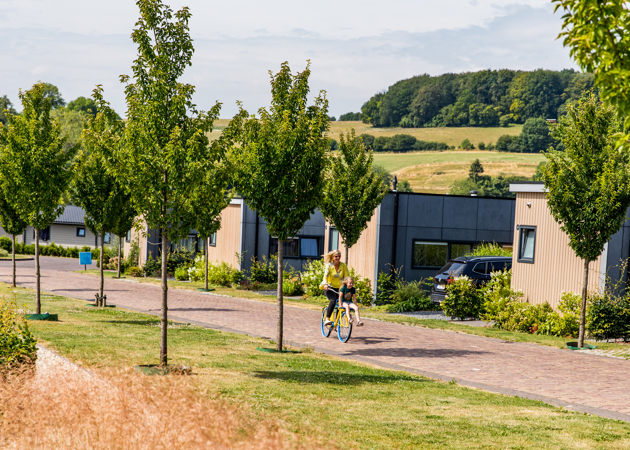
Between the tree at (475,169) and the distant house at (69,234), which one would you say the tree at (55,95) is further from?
the tree at (475,169)

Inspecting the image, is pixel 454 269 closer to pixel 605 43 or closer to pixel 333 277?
pixel 333 277

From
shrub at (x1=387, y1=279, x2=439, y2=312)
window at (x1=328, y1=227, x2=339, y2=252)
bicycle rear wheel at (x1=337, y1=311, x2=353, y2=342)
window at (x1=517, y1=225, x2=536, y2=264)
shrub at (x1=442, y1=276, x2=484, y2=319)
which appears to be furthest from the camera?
window at (x1=328, y1=227, x2=339, y2=252)

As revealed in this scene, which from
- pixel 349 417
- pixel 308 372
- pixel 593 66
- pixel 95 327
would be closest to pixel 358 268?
pixel 95 327

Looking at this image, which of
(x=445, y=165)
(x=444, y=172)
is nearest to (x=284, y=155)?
(x=444, y=172)

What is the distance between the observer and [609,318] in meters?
15.4

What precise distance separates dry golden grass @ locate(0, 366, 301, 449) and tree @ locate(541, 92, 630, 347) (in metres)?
10.8

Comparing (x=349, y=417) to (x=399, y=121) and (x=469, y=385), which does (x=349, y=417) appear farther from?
(x=399, y=121)

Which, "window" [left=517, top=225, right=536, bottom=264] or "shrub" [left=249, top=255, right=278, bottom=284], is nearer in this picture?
"window" [left=517, top=225, right=536, bottom=264]

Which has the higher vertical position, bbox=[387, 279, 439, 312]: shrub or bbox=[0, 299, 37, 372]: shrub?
bbox=[0, 299, 37, 372]: shrub

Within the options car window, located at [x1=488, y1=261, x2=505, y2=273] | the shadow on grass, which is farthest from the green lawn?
car window, located at [x1=488, y1=261, x2=505, y2=273]

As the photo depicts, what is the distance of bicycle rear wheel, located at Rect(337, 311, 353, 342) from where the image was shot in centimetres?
1413

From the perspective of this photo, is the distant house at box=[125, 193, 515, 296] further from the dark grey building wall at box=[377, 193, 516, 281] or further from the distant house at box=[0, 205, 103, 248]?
the distant house at box=[0, 205, 103, 248]

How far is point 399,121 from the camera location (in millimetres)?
127312

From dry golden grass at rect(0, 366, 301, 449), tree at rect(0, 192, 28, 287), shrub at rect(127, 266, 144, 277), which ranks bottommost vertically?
shrub at rect(127, 266, 144, 277)
